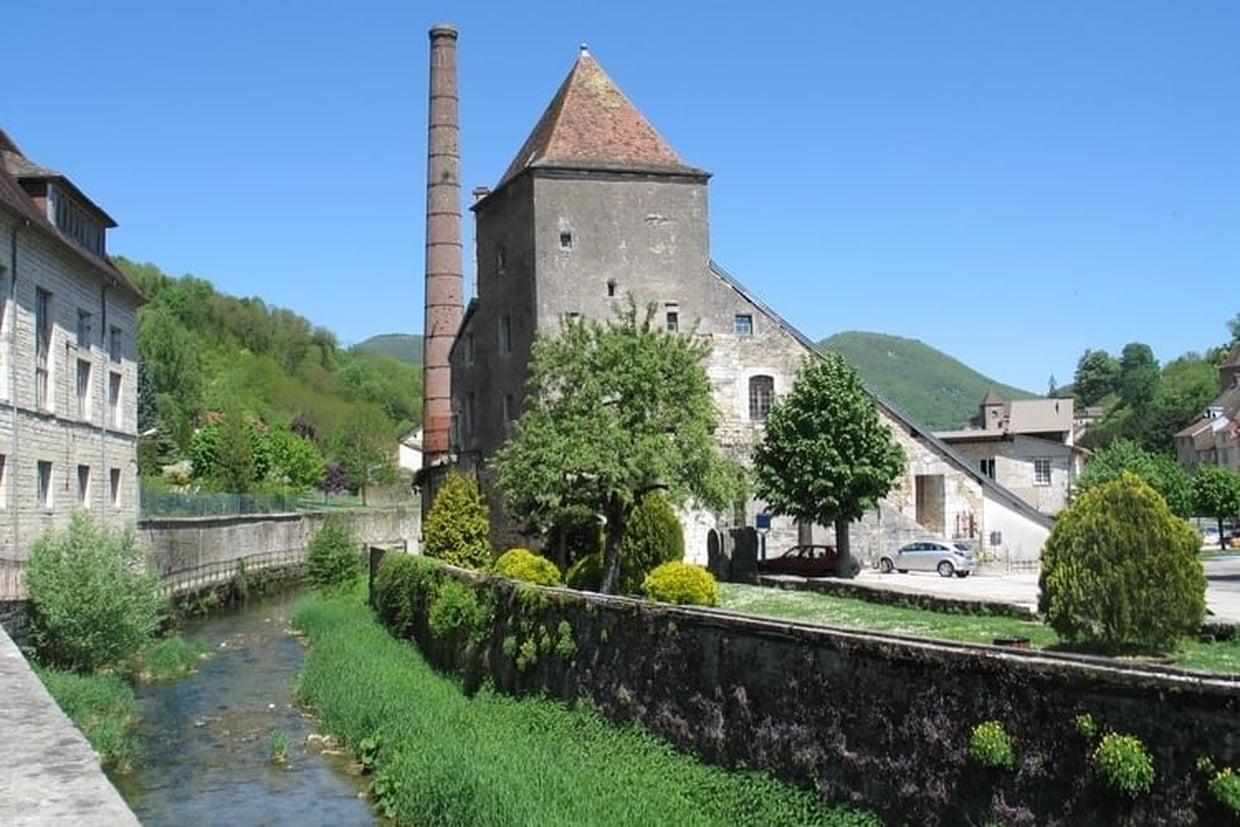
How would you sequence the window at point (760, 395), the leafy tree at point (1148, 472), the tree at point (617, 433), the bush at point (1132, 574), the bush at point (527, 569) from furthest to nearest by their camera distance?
the leafy tree at point (1148, 472) → the window at point (760, 395) → the tree at point (617, 433) → the bush at point (527, 569) → the bush at point (1132, 574)

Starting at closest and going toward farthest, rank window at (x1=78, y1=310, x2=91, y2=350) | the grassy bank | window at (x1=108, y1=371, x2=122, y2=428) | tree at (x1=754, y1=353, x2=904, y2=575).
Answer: the grassy bank, window at (x1=78, y1=310, x2=91, y2=350), tree at (x1=754, y1=353, x2=904, y2=575), window at (x1=108, y1=371, x2=122, y2=428)

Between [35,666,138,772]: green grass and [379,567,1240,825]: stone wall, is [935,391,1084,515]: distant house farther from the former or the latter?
[379,567,1240,825]: stone wall

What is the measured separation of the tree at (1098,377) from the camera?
643ft

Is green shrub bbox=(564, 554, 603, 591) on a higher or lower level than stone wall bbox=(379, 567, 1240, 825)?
higher

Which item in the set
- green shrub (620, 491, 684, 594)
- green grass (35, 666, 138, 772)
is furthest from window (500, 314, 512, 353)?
green grass (35, 666, 138, 772)

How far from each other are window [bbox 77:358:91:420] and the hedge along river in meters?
8.14

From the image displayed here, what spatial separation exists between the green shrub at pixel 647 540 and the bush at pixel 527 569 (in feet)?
8.96

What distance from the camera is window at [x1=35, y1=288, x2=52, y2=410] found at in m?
31.9

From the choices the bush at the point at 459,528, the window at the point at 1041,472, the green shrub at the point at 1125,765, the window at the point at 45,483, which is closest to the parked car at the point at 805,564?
the bush at the point at 459,528

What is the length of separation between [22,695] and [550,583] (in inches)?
681

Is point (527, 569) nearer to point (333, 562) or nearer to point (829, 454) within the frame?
point (829, 454)

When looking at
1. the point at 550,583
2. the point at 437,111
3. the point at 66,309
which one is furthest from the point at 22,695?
the point at 437,111

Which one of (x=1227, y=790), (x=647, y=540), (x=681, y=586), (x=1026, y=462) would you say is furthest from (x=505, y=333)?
(x=1227, y=790)

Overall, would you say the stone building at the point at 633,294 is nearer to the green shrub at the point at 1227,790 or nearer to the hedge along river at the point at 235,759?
the hedge along river at the point at 235,759
